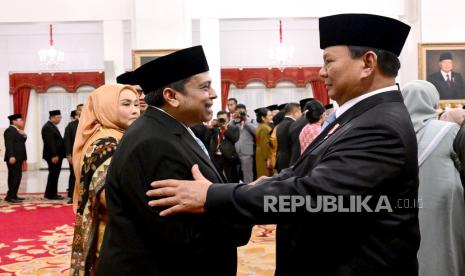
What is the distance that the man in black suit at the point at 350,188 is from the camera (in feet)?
4.83

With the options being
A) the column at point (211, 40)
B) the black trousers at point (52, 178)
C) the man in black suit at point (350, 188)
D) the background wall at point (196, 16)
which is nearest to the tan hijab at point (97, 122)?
the man in black suit at point (350, 188)

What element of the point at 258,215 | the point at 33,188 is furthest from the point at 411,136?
the point at 33,188

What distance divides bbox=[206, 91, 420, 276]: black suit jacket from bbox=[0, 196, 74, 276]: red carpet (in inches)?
148

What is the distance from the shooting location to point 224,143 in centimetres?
949

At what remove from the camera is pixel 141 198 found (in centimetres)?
172

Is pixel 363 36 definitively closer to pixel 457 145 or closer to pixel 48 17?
pixel 457 145

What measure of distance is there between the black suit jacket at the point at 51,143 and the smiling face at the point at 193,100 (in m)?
8.79

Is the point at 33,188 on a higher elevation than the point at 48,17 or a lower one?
lower

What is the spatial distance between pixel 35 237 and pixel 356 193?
5.94m

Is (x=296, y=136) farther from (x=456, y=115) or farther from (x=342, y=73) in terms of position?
(x=342, y=73)

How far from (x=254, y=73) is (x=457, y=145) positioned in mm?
14374

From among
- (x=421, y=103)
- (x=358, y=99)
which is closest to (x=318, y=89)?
(x=421, y=103)

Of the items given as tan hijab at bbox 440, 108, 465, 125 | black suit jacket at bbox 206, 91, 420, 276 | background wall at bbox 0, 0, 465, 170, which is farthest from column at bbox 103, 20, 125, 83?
black suit jacket at bbox 206, 91, 420, 276

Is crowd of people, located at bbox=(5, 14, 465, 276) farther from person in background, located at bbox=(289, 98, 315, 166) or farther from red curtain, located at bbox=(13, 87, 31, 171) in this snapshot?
red curtain, located at bbox=(13, 87, 31, 171)
